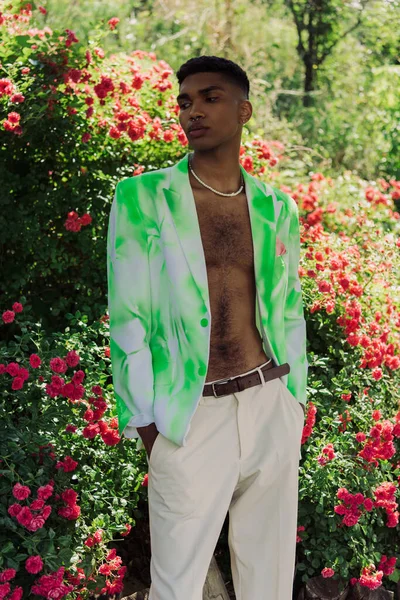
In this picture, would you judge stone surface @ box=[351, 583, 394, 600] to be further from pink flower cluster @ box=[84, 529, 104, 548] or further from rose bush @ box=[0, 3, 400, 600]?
pink flower cluster @ box=[84, 529, 104, 548]

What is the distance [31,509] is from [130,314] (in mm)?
840

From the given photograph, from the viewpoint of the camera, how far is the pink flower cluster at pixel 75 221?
15.5 feet

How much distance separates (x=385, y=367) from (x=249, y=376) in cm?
218

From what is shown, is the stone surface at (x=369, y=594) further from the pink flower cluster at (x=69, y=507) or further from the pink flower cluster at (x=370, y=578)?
the pink flower cluster at (x=69, y=507)

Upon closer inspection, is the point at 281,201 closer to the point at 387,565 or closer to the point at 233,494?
the point at 233,494

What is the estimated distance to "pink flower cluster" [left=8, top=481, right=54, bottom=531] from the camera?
293cm

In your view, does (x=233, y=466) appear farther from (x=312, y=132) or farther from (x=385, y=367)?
(x=312, y=132)

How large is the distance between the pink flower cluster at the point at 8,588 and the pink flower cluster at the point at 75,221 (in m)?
2.22

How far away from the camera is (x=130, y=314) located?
8.79 feet

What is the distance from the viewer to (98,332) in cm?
415

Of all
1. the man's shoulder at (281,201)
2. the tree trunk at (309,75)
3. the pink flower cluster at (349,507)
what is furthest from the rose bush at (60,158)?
the tree trunk at (309,75)

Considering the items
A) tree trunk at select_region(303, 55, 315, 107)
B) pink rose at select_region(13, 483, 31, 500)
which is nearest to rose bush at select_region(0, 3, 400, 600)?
pink rose at select_region(13, 483, 31, 500)

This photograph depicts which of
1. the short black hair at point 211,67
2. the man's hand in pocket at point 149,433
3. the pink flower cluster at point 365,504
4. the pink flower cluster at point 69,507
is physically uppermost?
the short black hair at point 211,67

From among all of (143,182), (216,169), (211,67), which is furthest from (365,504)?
(211,67)
